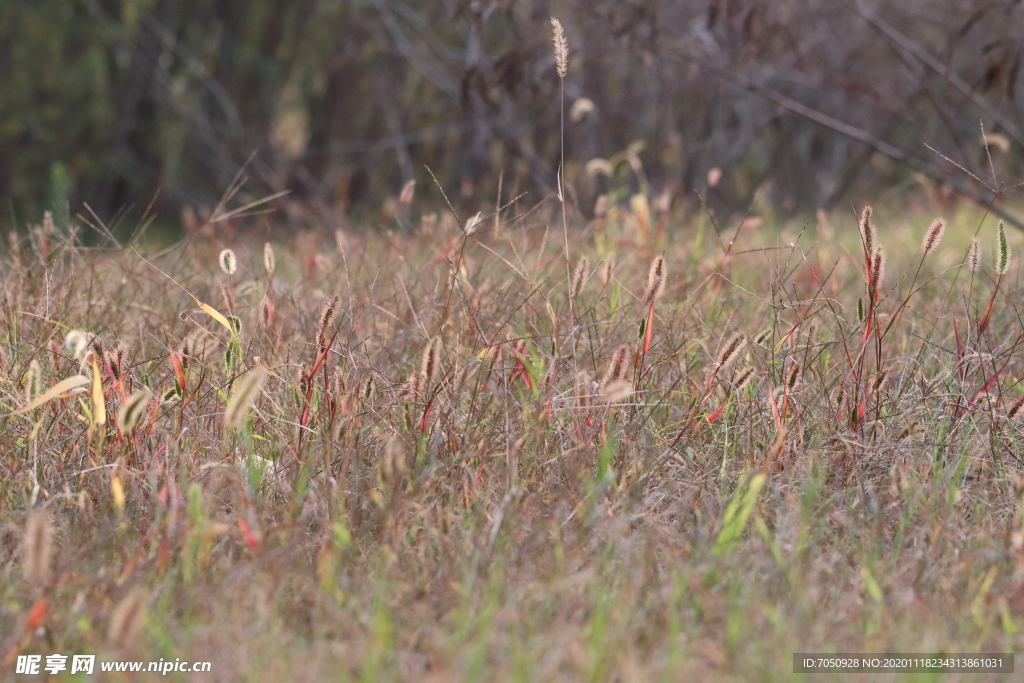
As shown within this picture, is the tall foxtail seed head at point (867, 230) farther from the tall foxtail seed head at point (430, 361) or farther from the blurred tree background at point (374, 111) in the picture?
the blurred tree background at point (374, 111)

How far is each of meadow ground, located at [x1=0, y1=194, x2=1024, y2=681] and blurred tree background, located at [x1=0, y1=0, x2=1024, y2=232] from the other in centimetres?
373

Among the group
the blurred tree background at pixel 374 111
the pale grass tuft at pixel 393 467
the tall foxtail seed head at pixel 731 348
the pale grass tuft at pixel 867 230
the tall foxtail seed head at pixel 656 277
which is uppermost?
the pale grass tuft at pixel 867 230

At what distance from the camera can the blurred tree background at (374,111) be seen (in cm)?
630

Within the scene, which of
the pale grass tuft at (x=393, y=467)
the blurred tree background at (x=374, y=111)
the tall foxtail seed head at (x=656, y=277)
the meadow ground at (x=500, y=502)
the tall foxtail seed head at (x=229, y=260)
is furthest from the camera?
the blurred tree background at (x=374, y=111)

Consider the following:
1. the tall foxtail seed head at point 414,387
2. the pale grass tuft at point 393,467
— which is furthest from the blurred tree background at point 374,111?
the pale grass tuft at point 393,467

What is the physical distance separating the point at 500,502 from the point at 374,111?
22.2ft

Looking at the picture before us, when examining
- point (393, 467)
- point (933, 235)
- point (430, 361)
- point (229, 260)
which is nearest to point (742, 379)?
point (933, 235)

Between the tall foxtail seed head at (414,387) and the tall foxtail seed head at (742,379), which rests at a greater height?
the tall foxtail seed head at (742,379)

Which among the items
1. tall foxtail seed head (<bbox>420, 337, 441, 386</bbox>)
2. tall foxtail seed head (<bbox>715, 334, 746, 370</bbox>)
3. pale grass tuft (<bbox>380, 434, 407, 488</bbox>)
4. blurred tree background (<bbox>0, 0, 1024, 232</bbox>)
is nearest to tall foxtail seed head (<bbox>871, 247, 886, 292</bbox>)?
tall foxtail seed head (<bbox>715, 334, 746, 370</bbox>)

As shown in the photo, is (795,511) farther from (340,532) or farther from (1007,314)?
(1007,314)

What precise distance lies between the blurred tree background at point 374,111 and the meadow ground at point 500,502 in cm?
373

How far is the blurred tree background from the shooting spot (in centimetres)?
630

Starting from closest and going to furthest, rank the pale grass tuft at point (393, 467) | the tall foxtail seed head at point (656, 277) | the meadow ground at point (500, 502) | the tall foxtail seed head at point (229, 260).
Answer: the meadow ground at point (500, 502) < the pale grass tuft at point (393, 467) < the tall foxtail seed head at point (656, 277) < the tall foxtail seed head at point (229, 260)

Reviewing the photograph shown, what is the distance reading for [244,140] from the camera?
280 inches
